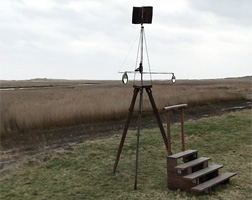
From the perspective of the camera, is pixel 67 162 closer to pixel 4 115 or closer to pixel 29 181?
pixel 29 181

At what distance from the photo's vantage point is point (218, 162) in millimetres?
7137

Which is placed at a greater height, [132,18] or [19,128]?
[132,18]

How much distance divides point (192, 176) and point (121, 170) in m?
1.95

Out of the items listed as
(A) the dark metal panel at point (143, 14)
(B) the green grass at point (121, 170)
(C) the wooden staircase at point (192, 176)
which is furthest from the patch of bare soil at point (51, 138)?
(A) the dark metal panel at point (143, 14)

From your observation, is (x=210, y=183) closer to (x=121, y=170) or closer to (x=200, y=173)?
(x=200, y=173)

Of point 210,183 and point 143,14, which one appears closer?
point 210,183

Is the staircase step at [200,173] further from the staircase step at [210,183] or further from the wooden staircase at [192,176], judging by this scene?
the staircase step at [210,183]

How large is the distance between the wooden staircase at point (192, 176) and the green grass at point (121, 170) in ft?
0.43

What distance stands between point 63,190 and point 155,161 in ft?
8.42

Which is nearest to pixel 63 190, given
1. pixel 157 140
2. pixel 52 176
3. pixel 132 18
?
pixel 52 176

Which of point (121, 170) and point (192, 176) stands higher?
point (192, 176)

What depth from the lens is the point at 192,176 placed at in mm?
5105

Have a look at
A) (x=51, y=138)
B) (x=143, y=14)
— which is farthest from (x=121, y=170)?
(x=51, y=138)

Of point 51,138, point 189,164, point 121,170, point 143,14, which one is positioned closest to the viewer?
point 189,164
